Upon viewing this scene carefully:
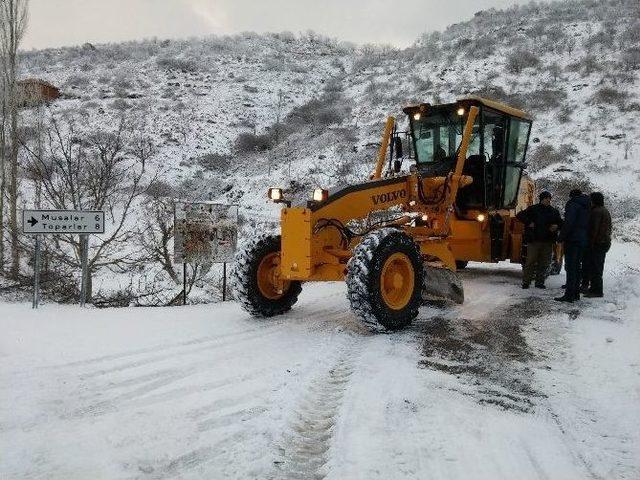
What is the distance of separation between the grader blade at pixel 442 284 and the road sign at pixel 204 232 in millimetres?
3222

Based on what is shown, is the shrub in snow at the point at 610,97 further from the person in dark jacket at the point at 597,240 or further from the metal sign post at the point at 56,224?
the metal sign post at the point at 56,224

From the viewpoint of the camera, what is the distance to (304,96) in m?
39.0

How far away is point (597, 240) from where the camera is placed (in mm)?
8414

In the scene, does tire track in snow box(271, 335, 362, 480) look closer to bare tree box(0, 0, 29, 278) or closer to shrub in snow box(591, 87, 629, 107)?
bare tree box(0, 0, 29, 278)

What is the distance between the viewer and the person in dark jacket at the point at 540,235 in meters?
9.21

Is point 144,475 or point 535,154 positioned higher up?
point 535,154

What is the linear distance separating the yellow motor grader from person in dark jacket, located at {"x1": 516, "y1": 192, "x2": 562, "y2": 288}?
457 mm

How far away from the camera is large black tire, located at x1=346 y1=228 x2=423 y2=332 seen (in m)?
5.68

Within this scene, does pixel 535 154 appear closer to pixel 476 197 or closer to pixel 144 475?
pixel 476 197

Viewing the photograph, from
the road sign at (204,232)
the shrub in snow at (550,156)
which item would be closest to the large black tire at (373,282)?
the road sign at (204,232)

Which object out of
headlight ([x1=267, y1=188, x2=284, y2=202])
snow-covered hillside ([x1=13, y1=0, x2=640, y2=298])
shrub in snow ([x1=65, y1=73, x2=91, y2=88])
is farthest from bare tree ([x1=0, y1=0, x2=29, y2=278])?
shrub in snow ([x1=65, y1=73, x2=91, y2=88])

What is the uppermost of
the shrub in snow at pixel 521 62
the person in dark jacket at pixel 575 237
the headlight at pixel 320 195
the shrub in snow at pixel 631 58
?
the shrub in snow at pixel 521 62

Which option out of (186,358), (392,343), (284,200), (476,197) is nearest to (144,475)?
(186,358)

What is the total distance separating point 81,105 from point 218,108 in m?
8.82
